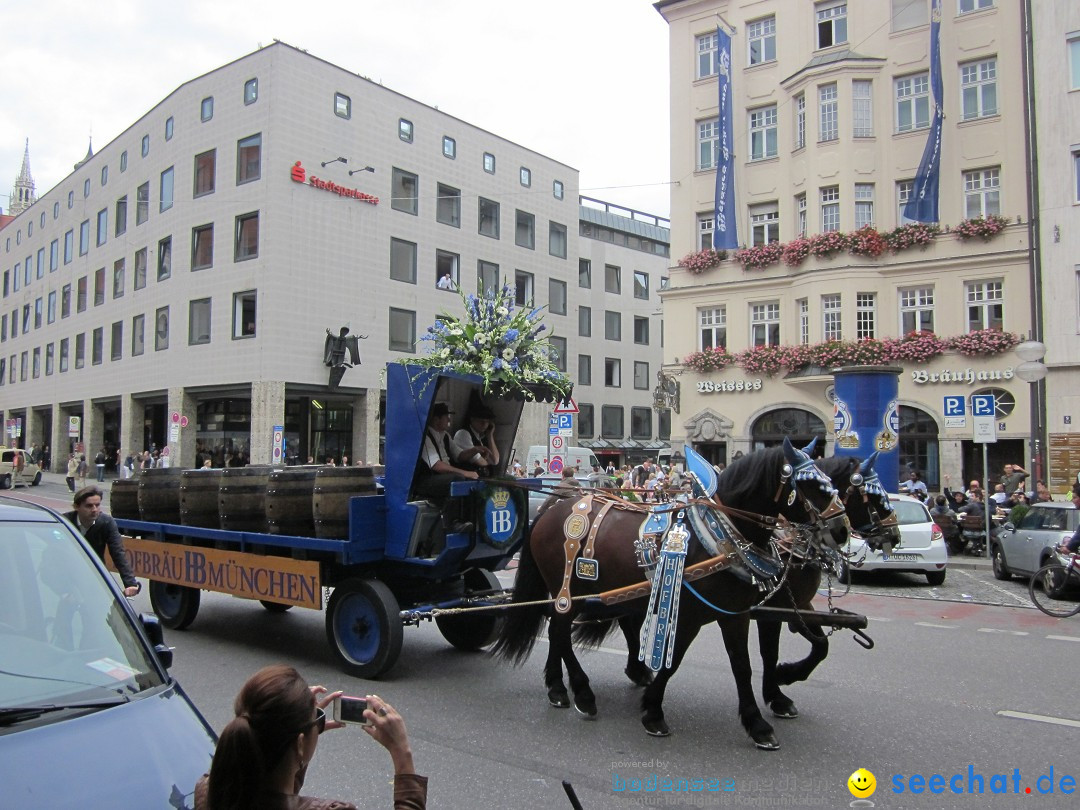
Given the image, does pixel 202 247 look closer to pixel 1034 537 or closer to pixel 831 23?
pixel 831 23

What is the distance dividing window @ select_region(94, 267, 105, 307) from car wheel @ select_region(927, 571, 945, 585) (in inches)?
1543

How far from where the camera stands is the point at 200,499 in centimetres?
831

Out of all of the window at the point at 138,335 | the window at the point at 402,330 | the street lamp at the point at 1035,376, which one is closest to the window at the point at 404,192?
the window at the point at 402,330

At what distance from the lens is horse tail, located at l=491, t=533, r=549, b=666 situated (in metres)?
6.51

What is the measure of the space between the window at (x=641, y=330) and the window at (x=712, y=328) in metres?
24.1

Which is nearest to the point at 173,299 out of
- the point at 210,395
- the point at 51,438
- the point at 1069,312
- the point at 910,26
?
the point at 210,395

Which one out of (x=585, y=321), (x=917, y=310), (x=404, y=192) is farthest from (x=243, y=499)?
(x=585, y=321)

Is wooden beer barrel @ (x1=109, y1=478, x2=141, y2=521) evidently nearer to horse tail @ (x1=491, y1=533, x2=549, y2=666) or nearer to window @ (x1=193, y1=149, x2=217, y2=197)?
horse tail @ (x1=491, y1=533, x2=549, y2=666)

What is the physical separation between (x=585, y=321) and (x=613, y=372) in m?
3.99

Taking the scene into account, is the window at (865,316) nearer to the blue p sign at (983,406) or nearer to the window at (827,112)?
the window at (827,112)

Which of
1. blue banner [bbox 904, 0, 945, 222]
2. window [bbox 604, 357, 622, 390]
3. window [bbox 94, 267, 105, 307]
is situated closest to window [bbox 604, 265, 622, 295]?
window [bbox 604, 357, 622, 390]

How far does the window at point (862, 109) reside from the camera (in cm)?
2453

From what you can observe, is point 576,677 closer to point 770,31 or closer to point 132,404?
point 770,31

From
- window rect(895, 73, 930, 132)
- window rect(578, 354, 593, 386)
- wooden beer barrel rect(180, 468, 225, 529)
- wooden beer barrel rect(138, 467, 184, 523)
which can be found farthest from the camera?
window rect(578, 354, 593, 386)
